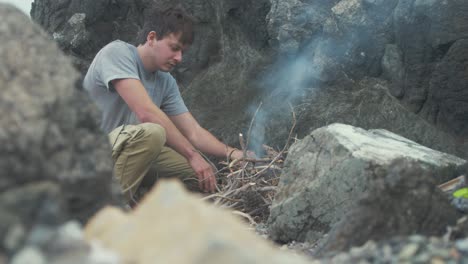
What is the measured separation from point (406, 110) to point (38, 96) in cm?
386

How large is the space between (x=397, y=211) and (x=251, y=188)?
2322 mm

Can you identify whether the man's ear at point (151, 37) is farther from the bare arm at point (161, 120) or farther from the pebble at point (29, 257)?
the pebble at point (29, 257)

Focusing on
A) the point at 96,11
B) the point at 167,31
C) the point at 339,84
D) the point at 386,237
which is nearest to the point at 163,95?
the point at 167,31

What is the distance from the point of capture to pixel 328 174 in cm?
379

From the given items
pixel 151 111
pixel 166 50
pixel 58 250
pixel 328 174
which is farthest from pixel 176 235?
pixel 166 50

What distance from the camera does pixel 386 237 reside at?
2.32 meters

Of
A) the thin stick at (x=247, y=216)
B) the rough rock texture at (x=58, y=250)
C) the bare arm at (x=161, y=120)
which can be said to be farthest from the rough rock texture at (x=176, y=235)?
the bare arm at (x=161, y=120)

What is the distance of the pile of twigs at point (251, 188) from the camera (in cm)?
467

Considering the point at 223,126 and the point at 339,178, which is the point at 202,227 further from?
the point at 223,126

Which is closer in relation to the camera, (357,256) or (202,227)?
(202,227)

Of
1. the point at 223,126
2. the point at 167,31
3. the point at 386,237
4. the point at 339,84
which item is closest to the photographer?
the point at 386,237

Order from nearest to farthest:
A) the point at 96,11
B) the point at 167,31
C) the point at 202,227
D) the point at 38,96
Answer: the point at 202,227, the point at 38,96, the point at 167,31, the point at 96,11

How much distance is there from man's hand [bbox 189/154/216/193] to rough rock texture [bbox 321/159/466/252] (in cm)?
254

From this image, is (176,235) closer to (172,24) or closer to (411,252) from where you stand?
Answer: (411,252)
